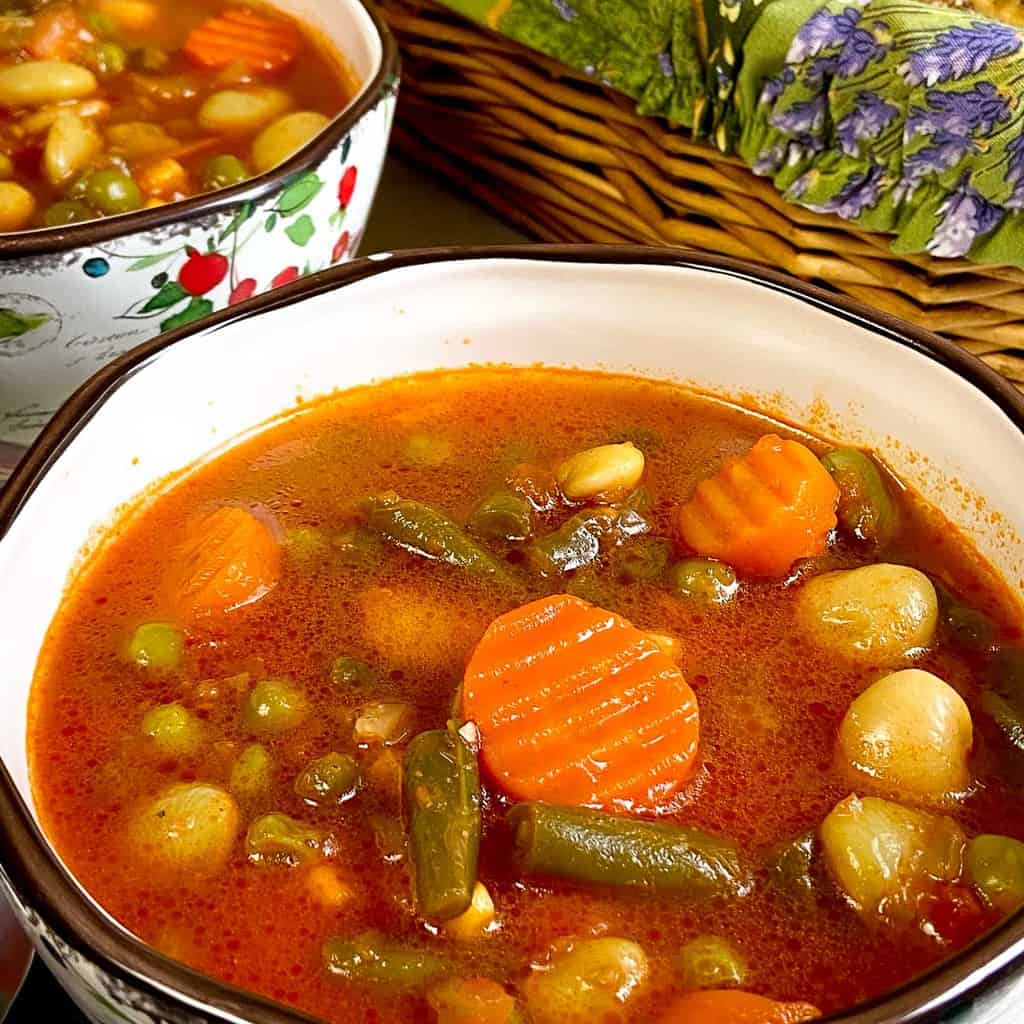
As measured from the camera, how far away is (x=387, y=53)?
2225 millimetres

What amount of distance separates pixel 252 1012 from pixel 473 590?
62 centimetres

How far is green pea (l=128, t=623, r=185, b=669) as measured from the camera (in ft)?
4.71

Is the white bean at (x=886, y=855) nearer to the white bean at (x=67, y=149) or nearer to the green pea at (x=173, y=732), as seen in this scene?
the green pea at (x=173, y=732)

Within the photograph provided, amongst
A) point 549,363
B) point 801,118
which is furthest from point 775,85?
point 549,363

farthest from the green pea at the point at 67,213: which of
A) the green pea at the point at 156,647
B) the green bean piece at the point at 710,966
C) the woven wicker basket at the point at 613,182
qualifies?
the green bean piece at the point at 710,966

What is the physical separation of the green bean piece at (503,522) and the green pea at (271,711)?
1.06 ft

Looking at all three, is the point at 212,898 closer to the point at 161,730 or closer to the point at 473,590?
the point at 161,730

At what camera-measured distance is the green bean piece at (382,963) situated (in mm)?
1165

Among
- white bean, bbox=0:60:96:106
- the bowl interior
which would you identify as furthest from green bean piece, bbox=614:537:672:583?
white bean, bbox=0:60:96:106

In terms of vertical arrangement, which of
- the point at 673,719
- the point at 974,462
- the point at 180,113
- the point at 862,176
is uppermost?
the point at 862,176

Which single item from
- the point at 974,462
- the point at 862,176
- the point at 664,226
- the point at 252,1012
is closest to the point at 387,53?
the point at 664,226

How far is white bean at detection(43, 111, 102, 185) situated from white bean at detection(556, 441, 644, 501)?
107 centimetres

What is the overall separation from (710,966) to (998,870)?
11.3 inches

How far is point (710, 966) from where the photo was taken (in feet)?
3.86
